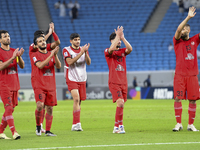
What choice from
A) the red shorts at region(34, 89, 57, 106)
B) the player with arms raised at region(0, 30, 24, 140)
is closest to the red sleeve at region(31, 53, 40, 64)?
the player with arms raised at region(0, 30, 24, 140)

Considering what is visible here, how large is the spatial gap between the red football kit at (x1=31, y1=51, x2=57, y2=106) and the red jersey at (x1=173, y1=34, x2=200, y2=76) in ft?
9.18

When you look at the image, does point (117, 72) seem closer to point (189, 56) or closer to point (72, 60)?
point (72, 60)

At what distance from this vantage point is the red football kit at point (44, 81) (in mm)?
7391

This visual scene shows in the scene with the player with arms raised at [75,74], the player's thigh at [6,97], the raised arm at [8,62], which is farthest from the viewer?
the player with arms raised at [75,74]

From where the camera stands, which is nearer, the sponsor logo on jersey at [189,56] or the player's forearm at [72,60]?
the sponsor logo on jersey at [189,56]

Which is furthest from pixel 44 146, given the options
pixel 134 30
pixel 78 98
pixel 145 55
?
pixel 134 30

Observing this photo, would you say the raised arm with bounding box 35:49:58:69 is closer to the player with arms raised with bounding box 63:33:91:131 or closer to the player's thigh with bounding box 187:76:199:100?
the player with arms raised with bounding box 63:33:91:131

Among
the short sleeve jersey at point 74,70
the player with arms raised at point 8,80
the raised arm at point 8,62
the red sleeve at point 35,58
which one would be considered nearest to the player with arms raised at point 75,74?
the short sleeve jersey at point 74,70

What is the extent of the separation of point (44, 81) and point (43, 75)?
0.42 feet

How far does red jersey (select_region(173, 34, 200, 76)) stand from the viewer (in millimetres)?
7988

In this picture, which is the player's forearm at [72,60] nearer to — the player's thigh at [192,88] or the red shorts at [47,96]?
the red shorts at [47,96]

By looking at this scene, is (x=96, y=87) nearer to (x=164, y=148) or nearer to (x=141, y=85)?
(x=141, y=85)

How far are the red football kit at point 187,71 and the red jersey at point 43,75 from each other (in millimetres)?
2729

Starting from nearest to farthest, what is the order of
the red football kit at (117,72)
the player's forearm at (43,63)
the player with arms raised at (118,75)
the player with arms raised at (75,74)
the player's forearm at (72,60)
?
the player's forearm at (43,63) → the player with arms raised at (118,75) → the red football kit at (117,72) → the player's forearm at (72,60) → the player with arms raised at (75,74)
